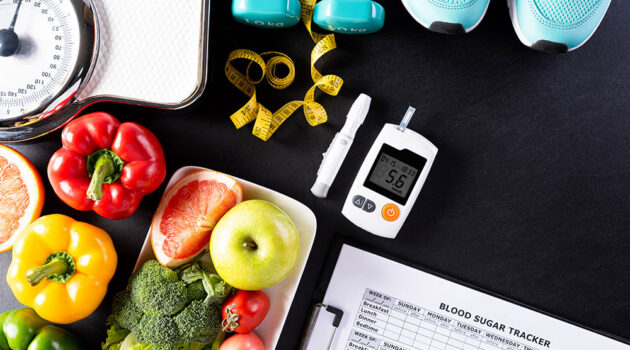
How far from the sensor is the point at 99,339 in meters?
1.18

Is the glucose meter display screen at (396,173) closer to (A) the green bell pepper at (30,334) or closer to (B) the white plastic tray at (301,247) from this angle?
(B) the white plastic tray at (301,247)

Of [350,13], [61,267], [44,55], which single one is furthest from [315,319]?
[44,55]

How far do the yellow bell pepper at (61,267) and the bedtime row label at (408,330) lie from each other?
0.61 meters

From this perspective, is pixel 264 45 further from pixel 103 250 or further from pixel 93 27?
pixel 103 250

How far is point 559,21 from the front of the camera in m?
1.05

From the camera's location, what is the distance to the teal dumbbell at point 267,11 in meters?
1.06

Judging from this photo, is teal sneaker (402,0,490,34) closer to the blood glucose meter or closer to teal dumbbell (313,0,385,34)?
teal dumbbell (313,0,385,34)

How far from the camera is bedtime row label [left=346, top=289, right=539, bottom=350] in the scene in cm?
117

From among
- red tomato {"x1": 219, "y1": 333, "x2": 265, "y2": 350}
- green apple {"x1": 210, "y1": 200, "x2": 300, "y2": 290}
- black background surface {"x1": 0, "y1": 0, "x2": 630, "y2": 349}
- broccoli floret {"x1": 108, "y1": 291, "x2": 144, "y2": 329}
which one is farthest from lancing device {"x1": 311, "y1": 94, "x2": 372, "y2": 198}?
broccoli floret {"x1": 108, "y1": 291, "x2": 144, "y2": 329}

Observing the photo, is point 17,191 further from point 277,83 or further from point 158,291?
point 277,83

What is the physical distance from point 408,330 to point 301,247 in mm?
342

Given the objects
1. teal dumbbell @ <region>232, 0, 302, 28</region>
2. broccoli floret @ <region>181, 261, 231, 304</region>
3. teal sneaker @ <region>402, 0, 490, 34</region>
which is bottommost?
broccoli floret @ <region>181, 261, 231, 304</region>

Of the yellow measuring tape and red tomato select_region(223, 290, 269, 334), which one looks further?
the yellow measuring tape

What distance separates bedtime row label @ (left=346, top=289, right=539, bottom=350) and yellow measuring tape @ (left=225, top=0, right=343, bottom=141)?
1.55 ft
